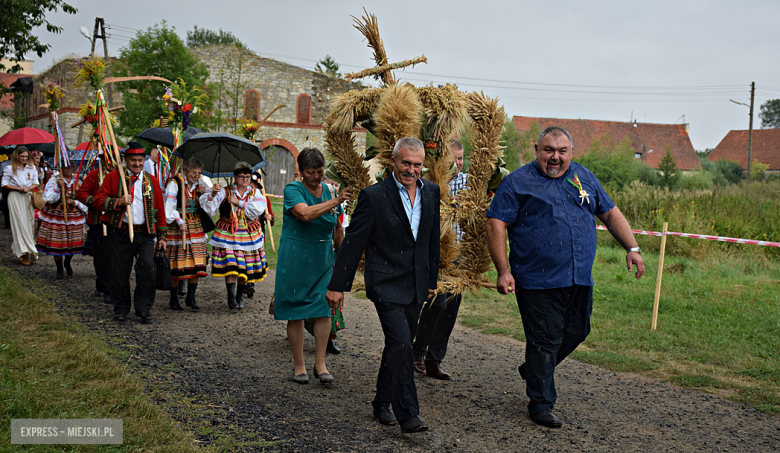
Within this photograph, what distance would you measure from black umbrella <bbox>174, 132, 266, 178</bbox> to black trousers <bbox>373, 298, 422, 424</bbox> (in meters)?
4.82

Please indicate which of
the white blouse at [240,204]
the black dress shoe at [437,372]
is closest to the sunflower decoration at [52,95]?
the white blouse at [240,204]

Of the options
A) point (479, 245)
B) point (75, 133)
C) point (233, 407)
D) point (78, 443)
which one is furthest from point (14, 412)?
point (75, 133)

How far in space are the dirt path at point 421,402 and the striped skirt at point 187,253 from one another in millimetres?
1271

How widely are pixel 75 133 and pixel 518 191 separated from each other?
104 ft

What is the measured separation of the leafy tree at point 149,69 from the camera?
77.8 ft

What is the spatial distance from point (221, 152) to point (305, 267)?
4280 millimetres

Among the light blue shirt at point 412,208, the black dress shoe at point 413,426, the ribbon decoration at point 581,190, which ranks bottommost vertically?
the black dress shoe at point 413,426

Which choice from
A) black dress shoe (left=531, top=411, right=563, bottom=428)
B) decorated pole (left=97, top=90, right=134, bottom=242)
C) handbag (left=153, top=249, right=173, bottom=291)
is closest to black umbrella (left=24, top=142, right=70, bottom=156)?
decorated pole (left=97, top=90, right=134, bottom=242)

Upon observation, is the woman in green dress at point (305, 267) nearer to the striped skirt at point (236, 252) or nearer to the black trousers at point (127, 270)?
the black trousers at point (127, 270)

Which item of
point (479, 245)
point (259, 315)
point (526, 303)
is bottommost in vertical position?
point (259, 315)

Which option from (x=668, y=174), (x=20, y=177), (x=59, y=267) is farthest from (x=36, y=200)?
(x=668, y=174)

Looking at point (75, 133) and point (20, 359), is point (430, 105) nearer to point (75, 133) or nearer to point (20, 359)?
point (20, 359)

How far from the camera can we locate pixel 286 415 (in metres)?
4.51

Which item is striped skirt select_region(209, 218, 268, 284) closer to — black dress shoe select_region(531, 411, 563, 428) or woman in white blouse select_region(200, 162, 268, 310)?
woman in white blouse select_region(200, 162, 268, 310)
